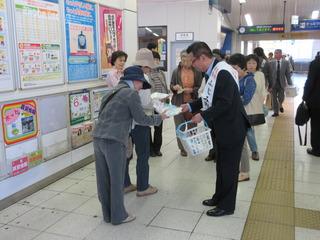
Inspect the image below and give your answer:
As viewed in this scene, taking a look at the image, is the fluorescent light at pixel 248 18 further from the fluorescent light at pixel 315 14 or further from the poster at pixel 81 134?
the poster at pixel 81 134

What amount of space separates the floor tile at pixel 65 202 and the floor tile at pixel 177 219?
2.65 ft

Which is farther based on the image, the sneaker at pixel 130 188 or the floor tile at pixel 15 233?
the sneaker at pixel 130 188

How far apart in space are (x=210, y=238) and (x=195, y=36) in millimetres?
8023

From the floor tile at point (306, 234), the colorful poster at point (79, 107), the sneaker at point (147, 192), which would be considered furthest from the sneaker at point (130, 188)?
the floor tile at point (306, 234)

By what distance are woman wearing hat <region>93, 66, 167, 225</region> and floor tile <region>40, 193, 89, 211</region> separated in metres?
0.53

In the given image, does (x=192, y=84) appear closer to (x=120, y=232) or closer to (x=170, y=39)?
(x=120, y=232)

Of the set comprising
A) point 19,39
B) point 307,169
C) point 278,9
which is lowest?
point 307,169

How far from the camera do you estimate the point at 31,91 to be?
3371 millimetres

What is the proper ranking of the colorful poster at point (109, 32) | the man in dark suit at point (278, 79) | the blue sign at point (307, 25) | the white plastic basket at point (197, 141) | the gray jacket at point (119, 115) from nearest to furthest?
the gray jacket at point (119, 115)
the white plastic basket at point (197, 141)
the colorful poster at point (109, 32)
the man in dark suit at point (278, 79)
the blue sign at point (307, 25)

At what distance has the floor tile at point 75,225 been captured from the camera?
272cm

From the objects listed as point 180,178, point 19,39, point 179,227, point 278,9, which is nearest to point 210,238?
point 179,227

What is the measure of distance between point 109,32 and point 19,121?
74.9 inches

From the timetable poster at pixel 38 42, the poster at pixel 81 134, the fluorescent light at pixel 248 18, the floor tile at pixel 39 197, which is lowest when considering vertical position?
the floor tile at pixel 39 197

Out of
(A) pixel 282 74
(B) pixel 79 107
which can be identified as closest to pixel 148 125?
(B) pixel 79 107
